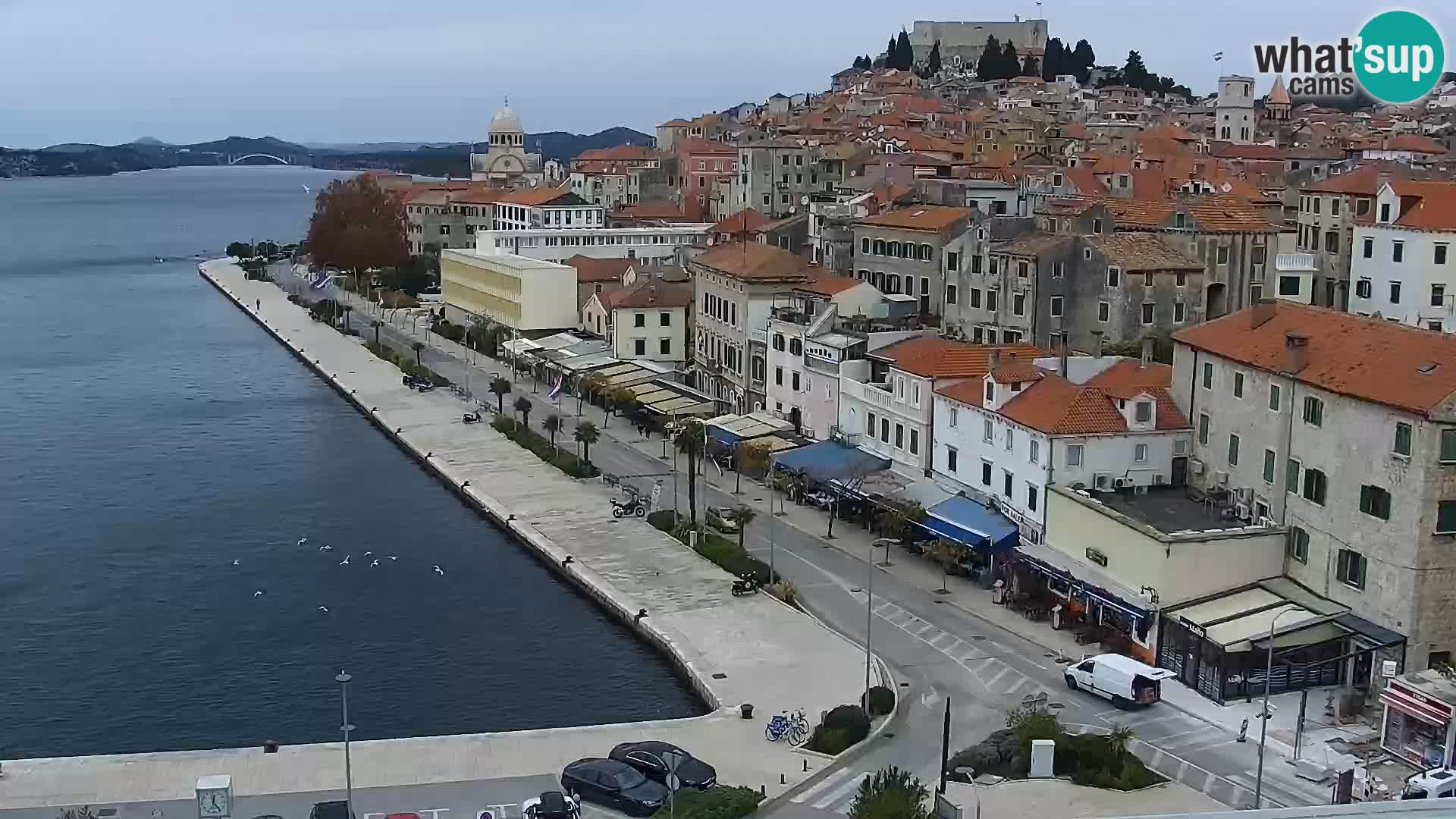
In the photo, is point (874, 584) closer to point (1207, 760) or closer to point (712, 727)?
point (712, 727)

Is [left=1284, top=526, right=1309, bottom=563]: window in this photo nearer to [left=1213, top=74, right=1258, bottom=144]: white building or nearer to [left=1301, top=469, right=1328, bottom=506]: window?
[left=1301, top=469, right=1328, bottom=506]: window

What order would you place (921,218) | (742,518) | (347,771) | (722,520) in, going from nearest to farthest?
(347,771) < (742,518) < (722,520) < (921,218)

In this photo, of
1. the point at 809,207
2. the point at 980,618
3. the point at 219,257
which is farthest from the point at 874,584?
the point at 219,257

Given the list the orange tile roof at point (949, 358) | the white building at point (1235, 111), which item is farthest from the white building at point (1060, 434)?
the white building at point (1235, 111)

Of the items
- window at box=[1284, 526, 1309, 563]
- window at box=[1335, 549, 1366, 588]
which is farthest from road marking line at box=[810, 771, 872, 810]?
window at box=[1284, 526, 1309, 563]

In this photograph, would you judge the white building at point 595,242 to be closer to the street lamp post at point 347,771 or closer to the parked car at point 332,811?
the street lamp post at point 347,771

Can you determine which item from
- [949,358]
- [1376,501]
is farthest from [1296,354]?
[949,358]

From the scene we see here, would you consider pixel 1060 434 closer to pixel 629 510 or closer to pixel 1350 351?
pixel 1350 351
